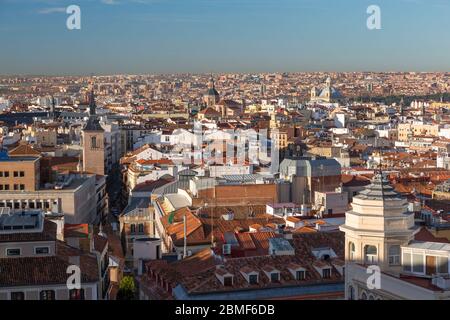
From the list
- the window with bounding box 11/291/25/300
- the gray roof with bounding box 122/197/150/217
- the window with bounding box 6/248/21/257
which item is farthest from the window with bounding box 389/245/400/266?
the gray roof with bounding box 122/197/150/217

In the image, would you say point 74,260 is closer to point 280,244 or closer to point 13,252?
point 13,252

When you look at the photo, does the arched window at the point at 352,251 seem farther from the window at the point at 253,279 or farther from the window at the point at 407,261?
the window at the point at 253,279

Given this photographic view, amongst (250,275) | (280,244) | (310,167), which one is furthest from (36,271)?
(310,167)

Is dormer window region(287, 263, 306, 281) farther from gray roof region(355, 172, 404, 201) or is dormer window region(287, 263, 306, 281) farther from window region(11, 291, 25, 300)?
window region(11, 291, 25, 300)

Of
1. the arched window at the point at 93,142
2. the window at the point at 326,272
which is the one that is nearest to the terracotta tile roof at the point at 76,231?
the window at the point at 326,272

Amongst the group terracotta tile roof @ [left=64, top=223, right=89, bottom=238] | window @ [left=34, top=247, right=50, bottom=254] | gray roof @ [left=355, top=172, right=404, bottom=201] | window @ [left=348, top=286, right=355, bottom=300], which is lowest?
terracotta tile roof @ [left=64, top=223, right=89, bottom=238]

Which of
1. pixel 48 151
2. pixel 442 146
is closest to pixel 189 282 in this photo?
pixel 48 151
